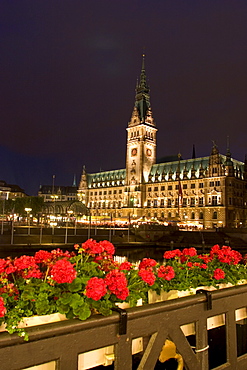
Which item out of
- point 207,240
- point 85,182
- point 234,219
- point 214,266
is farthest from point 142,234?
point 85,182

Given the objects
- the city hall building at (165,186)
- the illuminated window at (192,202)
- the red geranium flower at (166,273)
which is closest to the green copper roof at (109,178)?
the city hall building at (165,186)

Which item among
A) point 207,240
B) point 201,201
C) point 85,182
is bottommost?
point 207,240

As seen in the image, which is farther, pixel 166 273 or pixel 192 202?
pixel 192 202

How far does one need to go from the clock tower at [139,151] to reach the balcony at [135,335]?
11839 centimetres

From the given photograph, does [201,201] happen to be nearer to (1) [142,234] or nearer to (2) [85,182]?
(1) [142,234]

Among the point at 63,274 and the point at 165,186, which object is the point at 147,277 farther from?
the point at 165,186

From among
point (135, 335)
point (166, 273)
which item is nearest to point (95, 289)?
point (135, 335)

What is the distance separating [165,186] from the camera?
119 meters

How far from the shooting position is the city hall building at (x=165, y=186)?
10050cm

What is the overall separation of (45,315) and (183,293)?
2.29 metres

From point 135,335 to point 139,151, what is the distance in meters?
123

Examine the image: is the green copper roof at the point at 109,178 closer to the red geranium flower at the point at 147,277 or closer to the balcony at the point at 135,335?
the red geranium flower at the point at 147,277

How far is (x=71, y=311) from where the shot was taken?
10.8 feet

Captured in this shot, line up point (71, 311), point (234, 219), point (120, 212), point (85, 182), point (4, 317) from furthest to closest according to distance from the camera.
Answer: point (85, 182) < point (120, 212) < point (234, 219) < point (71, 311) < point (4, 317)
